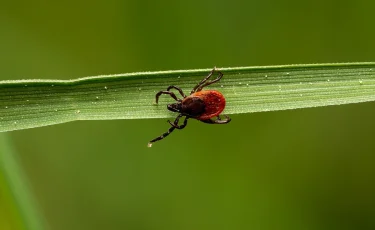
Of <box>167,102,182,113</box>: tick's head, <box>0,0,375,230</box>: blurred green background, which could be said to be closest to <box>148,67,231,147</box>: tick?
<box>167,102,182,113</box>: tick's head

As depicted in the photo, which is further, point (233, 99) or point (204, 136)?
point (204, 136)

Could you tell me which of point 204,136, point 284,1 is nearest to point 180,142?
point 204,136

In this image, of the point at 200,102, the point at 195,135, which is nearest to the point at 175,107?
the point at 200,102

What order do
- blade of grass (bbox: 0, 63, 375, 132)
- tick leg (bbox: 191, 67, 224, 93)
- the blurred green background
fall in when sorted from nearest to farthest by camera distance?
blade of grass (bbox: 0, 63, 375, 132) → tick leg (bbox: 191, 67, 224, 93) → the blurred green background

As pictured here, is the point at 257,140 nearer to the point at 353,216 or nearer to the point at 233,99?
the point at 353,216

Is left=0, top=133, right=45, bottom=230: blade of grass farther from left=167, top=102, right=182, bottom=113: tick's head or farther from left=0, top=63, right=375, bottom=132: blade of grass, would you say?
left=167, top=102, right=182, bottom=113: tick's head

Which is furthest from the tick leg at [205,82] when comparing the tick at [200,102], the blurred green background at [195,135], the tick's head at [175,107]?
the blurred green background at [195,135]

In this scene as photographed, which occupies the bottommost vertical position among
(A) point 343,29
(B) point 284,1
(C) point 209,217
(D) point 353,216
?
(D) point 353,216
